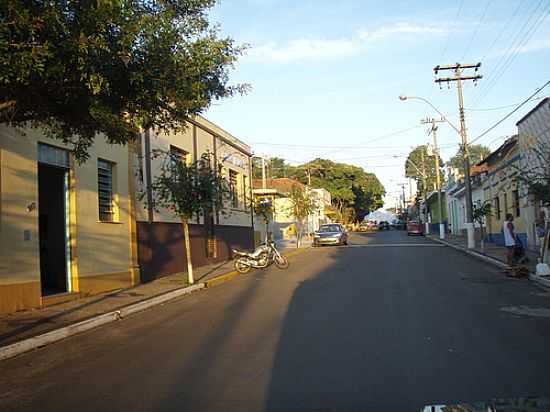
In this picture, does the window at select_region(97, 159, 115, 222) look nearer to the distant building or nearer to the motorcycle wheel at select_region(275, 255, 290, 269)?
the motorcycle wheel at select_region(275, 255, 290, 269)

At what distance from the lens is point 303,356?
7641 millimetres

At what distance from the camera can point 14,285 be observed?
12.0 meters

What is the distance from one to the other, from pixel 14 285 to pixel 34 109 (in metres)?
5.37

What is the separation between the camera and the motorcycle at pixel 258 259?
71.6 feet

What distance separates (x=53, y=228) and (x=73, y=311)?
119 inches

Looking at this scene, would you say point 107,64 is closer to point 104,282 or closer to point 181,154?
point 104,282

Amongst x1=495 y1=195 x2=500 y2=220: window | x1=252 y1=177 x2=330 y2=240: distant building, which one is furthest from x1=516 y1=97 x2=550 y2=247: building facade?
x1=252 y1=177 x2=330 y2=240: distant building

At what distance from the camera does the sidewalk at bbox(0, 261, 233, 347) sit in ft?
32.9

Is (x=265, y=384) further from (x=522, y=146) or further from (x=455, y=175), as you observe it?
(x=455, y=175)

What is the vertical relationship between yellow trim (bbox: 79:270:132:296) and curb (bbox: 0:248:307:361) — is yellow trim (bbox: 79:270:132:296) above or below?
above

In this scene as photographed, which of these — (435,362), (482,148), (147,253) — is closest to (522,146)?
(147,253)

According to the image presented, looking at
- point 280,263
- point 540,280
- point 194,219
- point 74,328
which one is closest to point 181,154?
point 194,219

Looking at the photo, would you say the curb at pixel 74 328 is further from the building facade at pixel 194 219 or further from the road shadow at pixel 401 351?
the building facade at pixel 194 219

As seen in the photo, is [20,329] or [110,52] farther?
[20,329]
